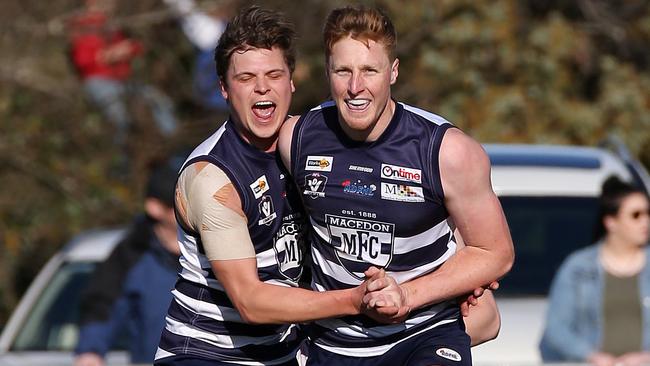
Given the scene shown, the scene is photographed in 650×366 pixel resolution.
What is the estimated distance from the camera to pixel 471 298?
17.2 feet

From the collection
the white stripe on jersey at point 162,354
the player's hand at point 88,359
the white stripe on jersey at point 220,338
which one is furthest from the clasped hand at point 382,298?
the player's hand at point 88,359

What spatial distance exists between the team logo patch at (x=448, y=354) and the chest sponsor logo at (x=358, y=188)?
0.61 metres

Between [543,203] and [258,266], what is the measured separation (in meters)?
3.39

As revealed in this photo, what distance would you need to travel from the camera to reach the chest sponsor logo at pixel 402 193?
16.7 feet

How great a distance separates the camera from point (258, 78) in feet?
17.4

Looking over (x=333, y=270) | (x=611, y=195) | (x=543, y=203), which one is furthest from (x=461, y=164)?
(x=543, y=203)

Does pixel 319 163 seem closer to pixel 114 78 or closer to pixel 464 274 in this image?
pixel 464 274

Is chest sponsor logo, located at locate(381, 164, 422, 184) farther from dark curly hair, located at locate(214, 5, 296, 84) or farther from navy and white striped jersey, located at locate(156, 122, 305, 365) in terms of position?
dark curly hair, located at locate(214, 5, 296, 84)

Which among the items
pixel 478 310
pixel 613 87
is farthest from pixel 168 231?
pixel 613 87

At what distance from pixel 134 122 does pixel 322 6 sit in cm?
172

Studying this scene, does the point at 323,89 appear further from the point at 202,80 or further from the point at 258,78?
the point at 258,78

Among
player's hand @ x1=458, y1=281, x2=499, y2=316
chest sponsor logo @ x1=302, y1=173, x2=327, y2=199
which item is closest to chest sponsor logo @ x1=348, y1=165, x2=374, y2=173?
chest sponsor logo @ x1=302, y1=173, x2=327, y2=199

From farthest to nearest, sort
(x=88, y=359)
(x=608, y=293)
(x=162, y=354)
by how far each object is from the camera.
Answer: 1. (x=608, y=293)
2. (x=88, y=359)
3. (x=162, y=354)

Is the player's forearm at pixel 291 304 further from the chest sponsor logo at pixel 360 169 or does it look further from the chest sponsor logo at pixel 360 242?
the chest sponsor logo at pixel 360 169
